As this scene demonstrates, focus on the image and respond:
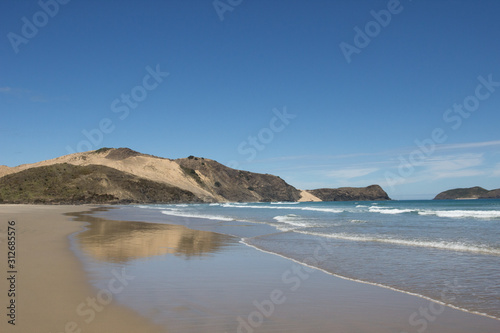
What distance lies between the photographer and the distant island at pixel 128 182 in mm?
94250

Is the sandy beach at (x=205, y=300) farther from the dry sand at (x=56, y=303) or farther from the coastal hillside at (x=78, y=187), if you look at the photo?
the coastal hillside at (x=78, y=187)

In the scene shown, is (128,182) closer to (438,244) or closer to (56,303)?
(438,244)

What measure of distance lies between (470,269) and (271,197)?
178648 millimetres

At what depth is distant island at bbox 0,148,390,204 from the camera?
94250 millimetres

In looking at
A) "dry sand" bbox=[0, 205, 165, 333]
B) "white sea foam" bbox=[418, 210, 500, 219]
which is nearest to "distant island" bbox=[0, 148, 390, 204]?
"white sea foam" bbox=[418, 210, 500, 219]

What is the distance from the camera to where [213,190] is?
493 feet

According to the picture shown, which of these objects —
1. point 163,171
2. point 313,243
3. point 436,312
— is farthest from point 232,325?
point 163,171

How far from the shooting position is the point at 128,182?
365ft

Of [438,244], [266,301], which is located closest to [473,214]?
[438,244]

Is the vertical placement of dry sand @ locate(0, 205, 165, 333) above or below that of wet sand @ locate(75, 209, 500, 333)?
above

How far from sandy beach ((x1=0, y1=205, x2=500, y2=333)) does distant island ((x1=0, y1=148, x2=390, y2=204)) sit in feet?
300

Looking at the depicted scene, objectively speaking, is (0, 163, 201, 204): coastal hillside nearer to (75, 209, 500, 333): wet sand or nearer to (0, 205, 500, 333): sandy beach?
(0, 205, 500, 333): sandy beach

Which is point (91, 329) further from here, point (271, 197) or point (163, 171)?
point (271, 197)

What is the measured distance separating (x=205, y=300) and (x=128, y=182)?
110 meters
